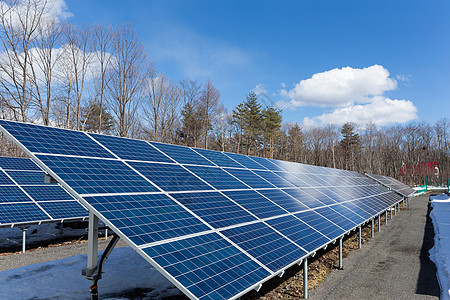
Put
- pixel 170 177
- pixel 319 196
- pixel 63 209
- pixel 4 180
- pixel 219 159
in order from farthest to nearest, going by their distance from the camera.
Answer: pixel 4 180 → pixel 63 209 → pixel 319 196 → pixel 219 159 → pixel 170 177

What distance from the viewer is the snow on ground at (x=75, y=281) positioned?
8.45 meters

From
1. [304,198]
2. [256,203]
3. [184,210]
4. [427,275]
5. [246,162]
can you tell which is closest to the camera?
[184,210]

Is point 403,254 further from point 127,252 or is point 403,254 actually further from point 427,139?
point 427,139

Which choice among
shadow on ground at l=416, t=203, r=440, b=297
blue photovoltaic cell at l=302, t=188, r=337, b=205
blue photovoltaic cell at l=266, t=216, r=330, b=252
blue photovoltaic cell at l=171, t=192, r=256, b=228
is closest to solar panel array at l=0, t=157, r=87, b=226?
blue photovoltaic cell at l=171, t=192, r=256, b=228

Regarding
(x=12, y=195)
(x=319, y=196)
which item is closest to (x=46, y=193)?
(x=12, y=195)

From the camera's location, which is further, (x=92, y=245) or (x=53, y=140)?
(x=53, y=140)

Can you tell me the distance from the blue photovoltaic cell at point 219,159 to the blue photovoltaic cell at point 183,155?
0.59 metres

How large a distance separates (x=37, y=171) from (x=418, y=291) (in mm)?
20738

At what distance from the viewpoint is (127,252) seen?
12.6 metres

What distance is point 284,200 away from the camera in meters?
10.8

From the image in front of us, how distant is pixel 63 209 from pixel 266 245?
13.0m

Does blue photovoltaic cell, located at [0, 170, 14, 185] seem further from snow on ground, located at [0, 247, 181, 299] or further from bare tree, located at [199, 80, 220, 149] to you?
bare tree, located at [199, 80, 220, 149]

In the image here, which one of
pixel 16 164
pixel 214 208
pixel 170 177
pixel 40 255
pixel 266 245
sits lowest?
pixel 40 255

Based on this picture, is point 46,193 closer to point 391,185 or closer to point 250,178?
point 250,178
